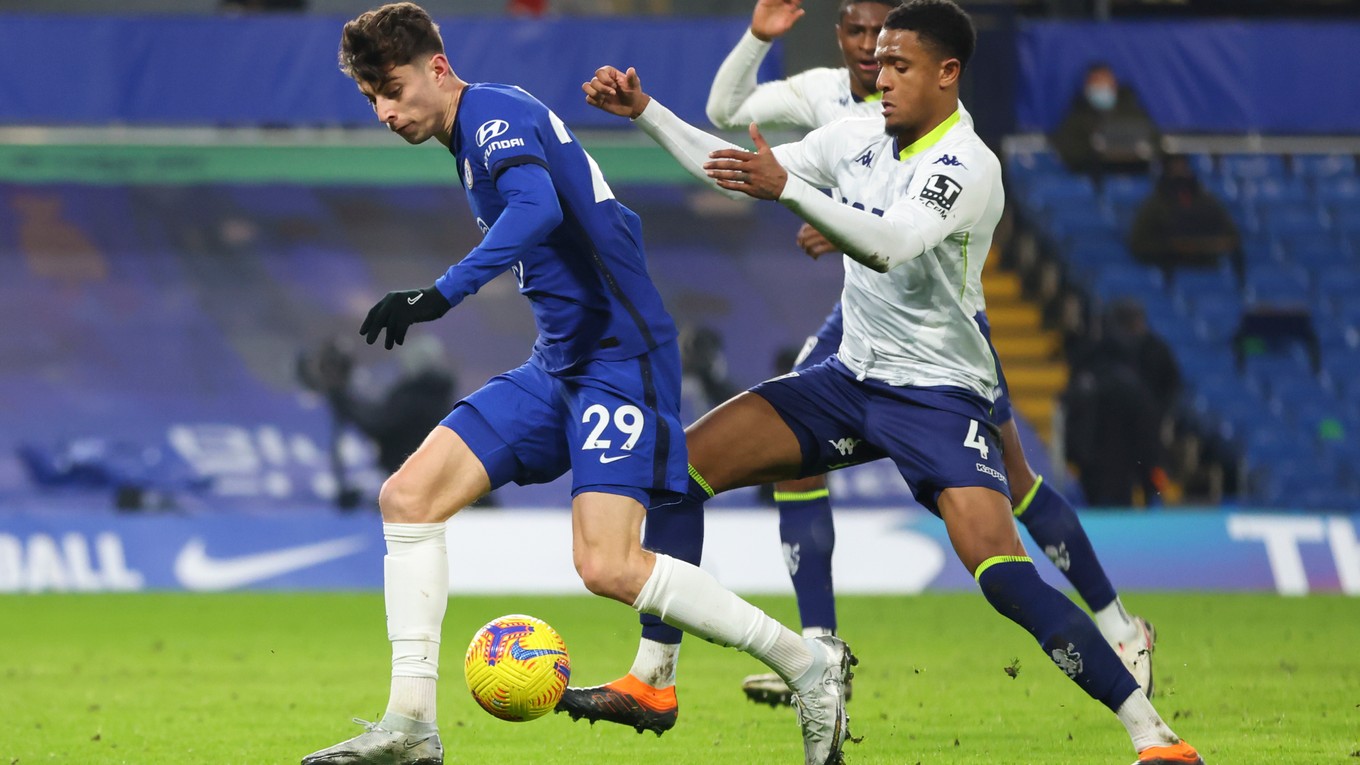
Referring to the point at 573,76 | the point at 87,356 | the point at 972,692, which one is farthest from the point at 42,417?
the point at 972,692

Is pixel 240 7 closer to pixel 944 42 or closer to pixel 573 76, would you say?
pixel 573 76

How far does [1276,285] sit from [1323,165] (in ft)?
6.94

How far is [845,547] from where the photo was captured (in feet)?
40.1

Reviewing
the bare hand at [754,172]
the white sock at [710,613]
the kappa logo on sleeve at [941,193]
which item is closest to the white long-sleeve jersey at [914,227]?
the kappa logo on sleeve at [941,193]

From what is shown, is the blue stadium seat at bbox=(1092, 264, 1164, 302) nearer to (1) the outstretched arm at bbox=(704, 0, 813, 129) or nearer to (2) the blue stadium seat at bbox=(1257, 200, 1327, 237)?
(2) the blue stadium seat at bbox=(1257, 200, 1327, 237)

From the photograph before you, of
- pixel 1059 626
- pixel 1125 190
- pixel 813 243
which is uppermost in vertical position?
pixel 813 243

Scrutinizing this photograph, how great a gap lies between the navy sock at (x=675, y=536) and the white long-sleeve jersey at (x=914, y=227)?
2.31 ft

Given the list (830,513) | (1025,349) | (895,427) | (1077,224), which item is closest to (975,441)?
(895,427)

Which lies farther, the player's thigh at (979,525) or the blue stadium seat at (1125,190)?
the blue stadium seat at (1125,190)

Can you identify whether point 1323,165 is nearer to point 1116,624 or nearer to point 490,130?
point 1116,624

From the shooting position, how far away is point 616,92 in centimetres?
494

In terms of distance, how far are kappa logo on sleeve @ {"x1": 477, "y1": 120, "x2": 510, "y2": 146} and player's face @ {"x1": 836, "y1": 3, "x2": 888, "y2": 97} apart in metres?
2.14

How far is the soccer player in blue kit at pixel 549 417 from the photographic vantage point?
15.5 ft

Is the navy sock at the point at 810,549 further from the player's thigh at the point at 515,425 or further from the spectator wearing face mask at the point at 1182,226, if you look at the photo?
the spectator wearing face mask at the point at 1182,226
